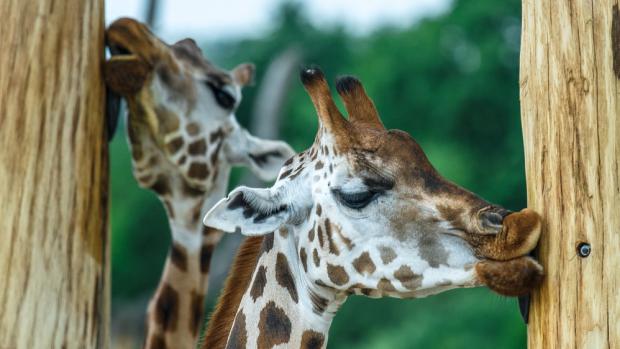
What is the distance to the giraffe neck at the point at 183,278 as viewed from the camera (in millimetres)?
6223

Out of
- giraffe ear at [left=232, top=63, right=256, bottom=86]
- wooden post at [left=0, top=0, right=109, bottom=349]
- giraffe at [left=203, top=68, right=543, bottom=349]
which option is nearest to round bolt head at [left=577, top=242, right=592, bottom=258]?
giraffe at [left=203, top=68, right=543, bottom=349]

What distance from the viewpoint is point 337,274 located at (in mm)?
4582

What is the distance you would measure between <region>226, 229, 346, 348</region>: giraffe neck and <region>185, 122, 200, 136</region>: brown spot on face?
1.67 metres

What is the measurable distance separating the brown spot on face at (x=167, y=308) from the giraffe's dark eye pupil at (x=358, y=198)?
2.06 meters

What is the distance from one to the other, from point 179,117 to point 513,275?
2878mm

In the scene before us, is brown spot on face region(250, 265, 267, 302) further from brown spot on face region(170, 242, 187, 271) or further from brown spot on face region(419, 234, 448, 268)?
brown spot on face region(170, 242, 187, 271)

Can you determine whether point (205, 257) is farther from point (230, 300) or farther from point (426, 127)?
point (426, 127)

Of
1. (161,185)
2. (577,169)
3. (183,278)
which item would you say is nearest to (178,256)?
(183,278)

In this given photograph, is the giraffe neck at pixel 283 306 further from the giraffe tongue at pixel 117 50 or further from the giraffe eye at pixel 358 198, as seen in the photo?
the giraffe tongue at pixel 117 50

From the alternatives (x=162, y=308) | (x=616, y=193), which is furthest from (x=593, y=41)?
(x=162, y=308)

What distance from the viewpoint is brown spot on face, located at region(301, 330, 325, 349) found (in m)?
4.64

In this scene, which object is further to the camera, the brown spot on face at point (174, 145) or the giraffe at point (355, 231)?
the brown spot on face at point (174, 145)

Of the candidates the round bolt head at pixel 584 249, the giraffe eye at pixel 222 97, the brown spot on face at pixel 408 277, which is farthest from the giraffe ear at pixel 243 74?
the round bolt head at pixel 584 249

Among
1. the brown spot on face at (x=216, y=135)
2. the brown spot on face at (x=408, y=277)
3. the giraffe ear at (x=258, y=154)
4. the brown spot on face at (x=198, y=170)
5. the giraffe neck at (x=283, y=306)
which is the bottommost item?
the giraffe neck at (x=283, y=306)
